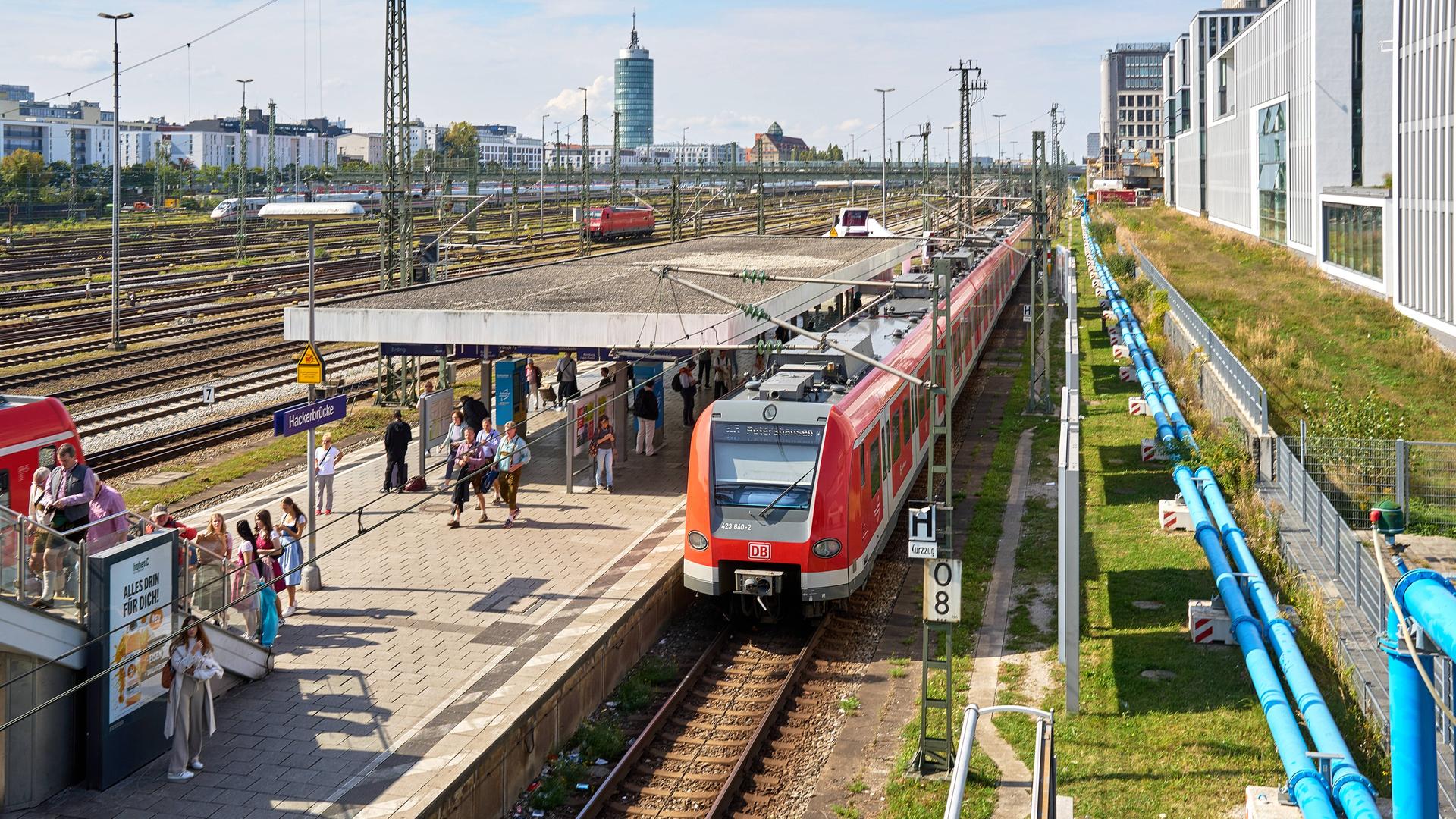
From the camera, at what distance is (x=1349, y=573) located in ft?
49.3

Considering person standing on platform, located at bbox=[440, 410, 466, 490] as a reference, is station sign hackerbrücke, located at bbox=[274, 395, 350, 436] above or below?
above

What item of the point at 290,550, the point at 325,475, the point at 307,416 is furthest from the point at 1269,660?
the point at 325,475

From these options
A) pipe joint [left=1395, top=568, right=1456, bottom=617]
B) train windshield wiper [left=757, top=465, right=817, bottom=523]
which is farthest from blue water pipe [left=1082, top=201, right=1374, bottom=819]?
train windshield wiper [left=757, top=465, right=817, bottom=523]

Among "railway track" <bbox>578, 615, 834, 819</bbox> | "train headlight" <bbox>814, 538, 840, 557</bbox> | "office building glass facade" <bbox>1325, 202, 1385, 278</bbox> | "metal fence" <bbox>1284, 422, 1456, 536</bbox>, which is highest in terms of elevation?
"office building glass facade" <bbox>1325, 202, 1385, 278</bbox>

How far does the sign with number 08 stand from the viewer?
13.1 meters

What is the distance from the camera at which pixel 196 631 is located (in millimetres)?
12414

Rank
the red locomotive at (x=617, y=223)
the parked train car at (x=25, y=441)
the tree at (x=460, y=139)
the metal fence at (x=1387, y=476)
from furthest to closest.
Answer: the tree at (x=460, y=139) → the red locomotive at (x=617, y=223) → the metal fence at (x=1387, y=476) → the parked train car at (x=25, y=441)

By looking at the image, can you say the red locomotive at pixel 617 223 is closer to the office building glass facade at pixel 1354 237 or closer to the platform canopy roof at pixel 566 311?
the office building glass facade at pixel 1354 237

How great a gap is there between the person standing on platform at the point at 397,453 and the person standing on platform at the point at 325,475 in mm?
1086

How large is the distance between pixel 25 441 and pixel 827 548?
10.1 m

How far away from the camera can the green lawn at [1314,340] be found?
2652 cm

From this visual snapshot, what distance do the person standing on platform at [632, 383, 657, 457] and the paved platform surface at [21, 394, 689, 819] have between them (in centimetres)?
264

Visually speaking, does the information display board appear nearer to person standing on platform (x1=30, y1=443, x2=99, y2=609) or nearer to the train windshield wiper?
person standing on platform (x1=30, y1=443, x2=99, y2=609)

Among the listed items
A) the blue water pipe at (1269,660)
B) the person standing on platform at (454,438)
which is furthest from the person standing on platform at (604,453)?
the blue water pipe at (1269,660)
